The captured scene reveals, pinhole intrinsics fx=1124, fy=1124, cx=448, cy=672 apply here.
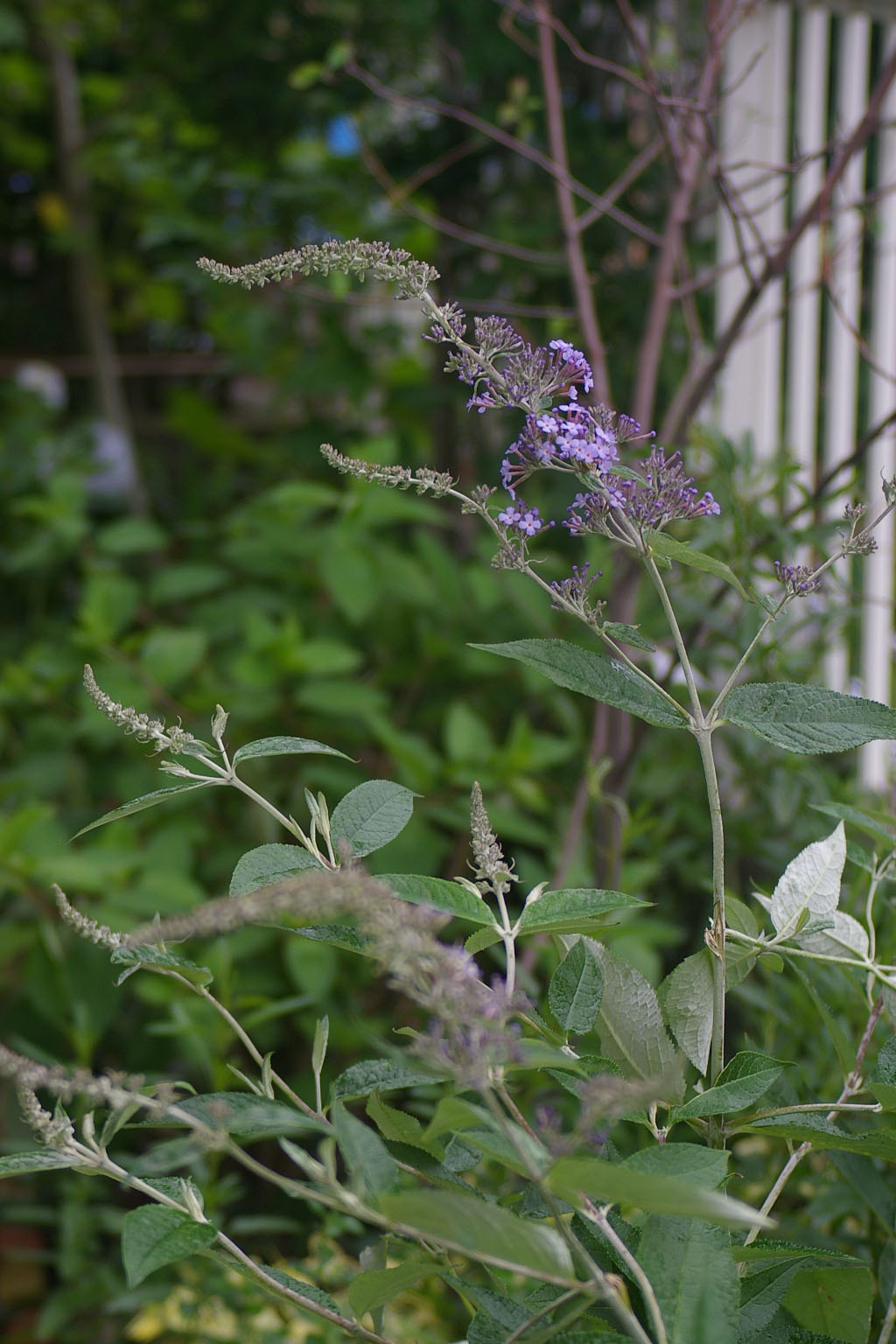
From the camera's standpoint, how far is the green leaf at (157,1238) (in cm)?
36

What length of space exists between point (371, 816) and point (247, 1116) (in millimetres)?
156

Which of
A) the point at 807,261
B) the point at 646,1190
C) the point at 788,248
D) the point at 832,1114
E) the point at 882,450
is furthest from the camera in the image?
the point at 807,261

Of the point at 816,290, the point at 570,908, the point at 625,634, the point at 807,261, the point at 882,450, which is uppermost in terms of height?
the point at 807,261

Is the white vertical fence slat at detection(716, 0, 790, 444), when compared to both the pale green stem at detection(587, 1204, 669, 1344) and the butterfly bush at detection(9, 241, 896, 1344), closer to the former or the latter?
the butterfly bush at detection(9, 241, 896, 1344)

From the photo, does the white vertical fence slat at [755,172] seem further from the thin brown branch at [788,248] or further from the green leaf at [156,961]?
the green leaf at [156,961]

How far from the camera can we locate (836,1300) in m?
0.50

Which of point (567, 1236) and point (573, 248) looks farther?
point (573, 248)

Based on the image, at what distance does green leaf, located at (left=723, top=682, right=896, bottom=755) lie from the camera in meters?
0.44

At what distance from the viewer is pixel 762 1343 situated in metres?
0.45

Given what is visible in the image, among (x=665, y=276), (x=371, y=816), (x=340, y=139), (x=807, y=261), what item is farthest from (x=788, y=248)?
(x=340, y=139)

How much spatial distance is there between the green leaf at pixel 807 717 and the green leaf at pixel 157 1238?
273 mm

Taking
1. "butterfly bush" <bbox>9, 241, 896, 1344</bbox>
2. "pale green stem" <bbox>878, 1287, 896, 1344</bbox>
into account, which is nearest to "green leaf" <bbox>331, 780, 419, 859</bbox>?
"butterfly bush" <bbox>9, 241, 896, 1344</bbox>

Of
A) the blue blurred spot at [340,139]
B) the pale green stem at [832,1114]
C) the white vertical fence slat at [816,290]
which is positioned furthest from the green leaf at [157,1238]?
the blue blurred spot at [340,139]

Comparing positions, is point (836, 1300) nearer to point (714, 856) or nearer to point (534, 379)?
point (714, 856)
